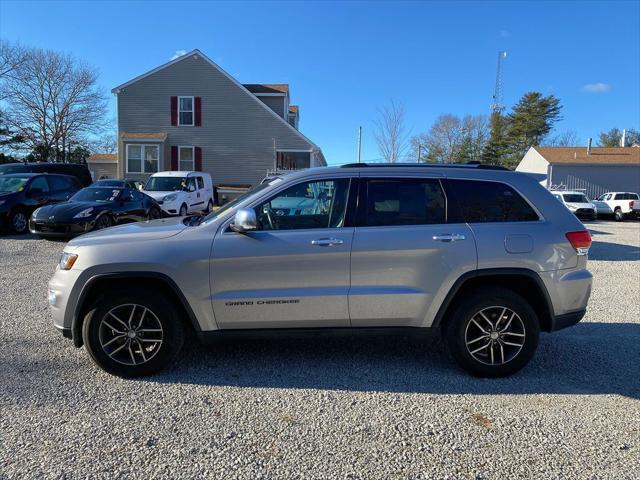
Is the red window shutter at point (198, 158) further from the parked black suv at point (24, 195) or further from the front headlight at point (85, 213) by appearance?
the front headlight at point (85, 213)

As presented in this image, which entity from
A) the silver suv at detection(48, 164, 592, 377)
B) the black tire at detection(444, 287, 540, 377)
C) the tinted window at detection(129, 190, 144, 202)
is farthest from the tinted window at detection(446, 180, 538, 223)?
the tinted window at detection(129, 190, 144, 202)

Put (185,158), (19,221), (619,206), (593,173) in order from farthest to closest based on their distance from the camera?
1. (593,173)
2. (185,158)
3. (619,206)
4. (19,221)

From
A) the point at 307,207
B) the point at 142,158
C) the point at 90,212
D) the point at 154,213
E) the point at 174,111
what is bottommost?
the point at 154,213

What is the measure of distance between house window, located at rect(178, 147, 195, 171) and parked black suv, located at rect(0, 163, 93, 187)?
9.39m

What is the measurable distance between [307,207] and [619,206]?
27438 millimetres

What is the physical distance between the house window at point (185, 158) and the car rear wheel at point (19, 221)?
15.6 m

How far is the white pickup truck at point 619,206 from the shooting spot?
982 inches

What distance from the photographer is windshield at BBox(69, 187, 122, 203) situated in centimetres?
1122

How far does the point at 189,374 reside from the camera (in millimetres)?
3699

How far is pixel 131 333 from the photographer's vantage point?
11.7 feet

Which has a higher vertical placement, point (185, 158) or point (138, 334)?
point (185, 158)

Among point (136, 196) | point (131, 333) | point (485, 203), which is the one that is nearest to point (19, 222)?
point (136, 196)

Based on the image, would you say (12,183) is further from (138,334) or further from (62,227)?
(138,334)

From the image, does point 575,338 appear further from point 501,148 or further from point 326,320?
point 501,148
